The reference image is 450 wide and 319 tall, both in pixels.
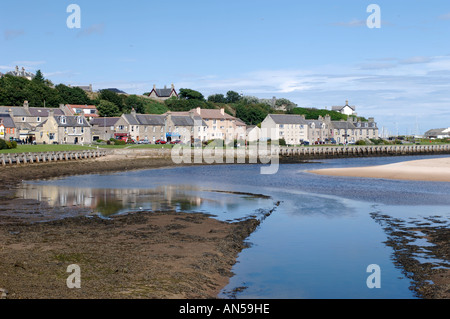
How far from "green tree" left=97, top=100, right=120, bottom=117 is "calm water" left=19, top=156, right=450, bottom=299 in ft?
258

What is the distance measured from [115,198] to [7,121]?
7349cm

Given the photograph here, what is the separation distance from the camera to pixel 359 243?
24359 mm

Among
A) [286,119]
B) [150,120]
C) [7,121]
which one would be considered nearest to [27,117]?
[7,121]

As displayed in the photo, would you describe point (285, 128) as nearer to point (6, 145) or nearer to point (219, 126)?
point (219, 126)

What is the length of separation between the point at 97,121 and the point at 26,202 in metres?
89.5

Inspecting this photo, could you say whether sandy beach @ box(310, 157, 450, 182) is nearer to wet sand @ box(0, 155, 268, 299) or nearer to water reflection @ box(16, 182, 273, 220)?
water reflection @ box(16, 182, 273, 220)

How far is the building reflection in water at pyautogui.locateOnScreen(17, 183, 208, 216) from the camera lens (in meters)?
33.6

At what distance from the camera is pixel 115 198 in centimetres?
3819

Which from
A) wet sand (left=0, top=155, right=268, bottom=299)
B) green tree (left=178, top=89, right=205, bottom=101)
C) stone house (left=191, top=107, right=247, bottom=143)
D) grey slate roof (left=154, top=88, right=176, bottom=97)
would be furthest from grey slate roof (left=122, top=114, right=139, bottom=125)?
wet sand (left=0, top=155, right=268, bottom=299)

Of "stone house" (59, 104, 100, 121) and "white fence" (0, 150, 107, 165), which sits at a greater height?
"stone house" (59, 104, 100, 121)
